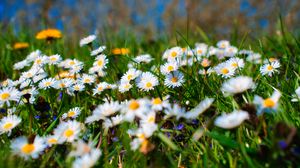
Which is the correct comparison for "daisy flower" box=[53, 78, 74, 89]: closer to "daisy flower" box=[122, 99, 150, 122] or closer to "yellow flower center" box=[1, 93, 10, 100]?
"yellow flower center" box=[1, 93, 10, 100]

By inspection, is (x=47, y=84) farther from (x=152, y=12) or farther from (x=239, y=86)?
(x=152, y=12)

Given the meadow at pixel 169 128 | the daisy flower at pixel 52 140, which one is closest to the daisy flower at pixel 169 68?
the meadow at pixel 169 128

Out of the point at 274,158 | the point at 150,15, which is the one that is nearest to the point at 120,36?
the point at 274,158

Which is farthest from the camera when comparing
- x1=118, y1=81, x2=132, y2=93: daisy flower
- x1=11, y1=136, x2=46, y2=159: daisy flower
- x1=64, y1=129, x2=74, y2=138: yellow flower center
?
x1=118, y1=81, x2=132, y2=93: daisy flower

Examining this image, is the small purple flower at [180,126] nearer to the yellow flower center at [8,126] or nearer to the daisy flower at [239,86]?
the daisy flower at [239,86]

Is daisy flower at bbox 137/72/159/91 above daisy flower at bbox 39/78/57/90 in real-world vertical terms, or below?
below

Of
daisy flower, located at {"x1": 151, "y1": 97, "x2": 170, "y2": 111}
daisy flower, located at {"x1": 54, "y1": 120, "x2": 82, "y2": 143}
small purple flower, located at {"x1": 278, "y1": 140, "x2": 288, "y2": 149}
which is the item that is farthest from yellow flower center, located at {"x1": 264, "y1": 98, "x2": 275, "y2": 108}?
daisy flower, located at {"x1": 54, "y1": 120, "x2": 82, "y2": 143}
